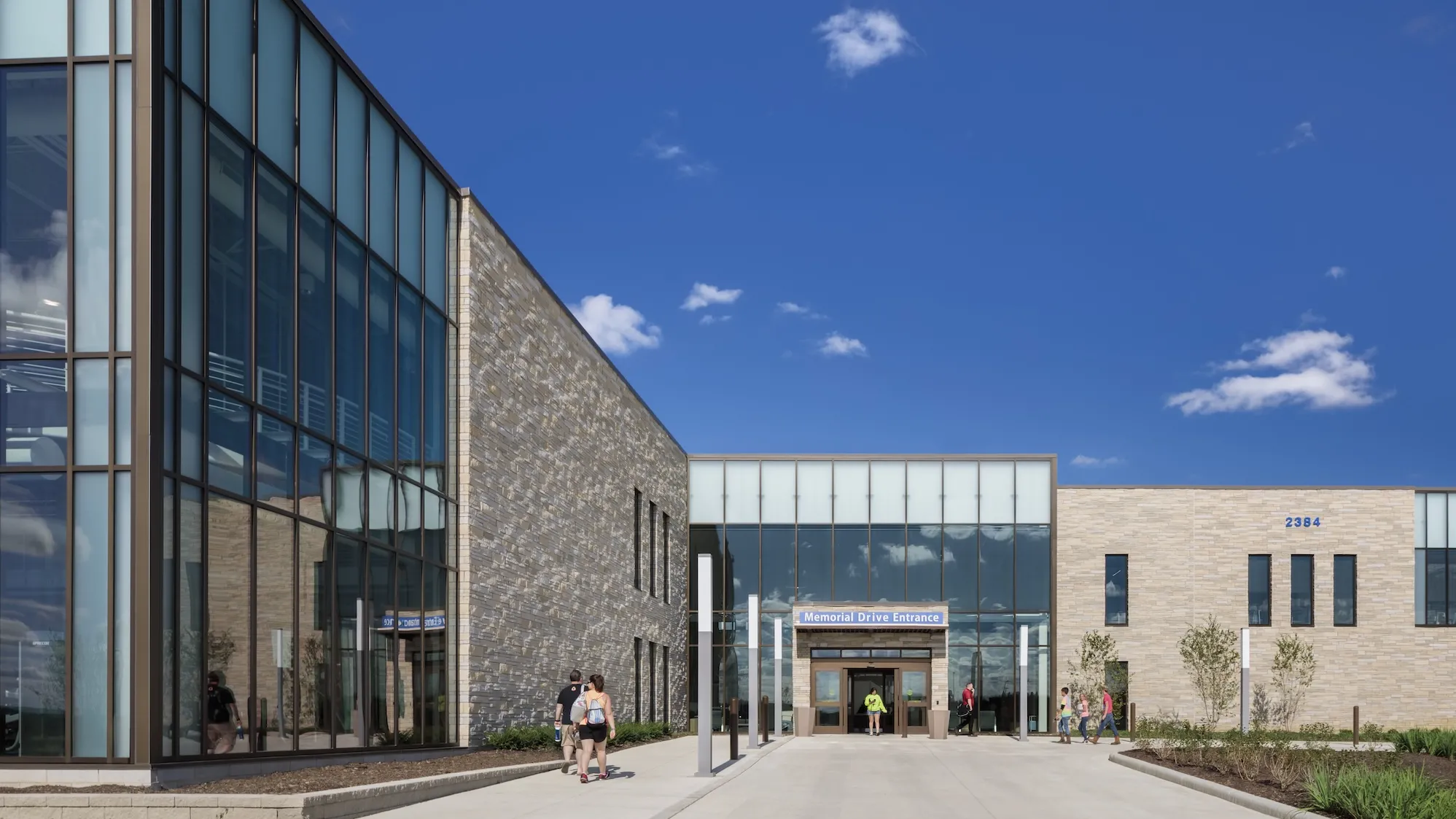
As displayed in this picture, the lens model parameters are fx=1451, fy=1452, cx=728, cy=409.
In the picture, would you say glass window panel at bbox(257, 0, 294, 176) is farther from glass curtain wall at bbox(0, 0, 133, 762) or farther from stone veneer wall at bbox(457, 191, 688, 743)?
stone veneer wall at bbox(457, 191, 688, 743)

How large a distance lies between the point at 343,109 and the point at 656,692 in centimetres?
2657

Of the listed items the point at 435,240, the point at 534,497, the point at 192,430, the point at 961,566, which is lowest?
the point at 961,566

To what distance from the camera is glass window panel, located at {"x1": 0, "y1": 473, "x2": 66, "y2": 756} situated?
14.9 meters

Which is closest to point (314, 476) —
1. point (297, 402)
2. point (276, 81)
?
point (297, 402)

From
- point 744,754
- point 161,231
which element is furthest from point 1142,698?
point 161,231

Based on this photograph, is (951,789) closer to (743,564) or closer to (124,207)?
(124,207)

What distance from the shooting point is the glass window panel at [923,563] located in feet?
156

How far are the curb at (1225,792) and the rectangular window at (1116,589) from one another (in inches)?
783

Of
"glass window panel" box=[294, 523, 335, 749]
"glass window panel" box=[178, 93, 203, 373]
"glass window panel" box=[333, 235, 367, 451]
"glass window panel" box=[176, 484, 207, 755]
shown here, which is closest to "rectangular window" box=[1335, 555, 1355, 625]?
"glass window panel" box=[333, 235, 367, 451]

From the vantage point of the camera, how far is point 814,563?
47969mm

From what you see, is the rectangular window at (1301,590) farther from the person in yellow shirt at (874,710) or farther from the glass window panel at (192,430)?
the glass window panel at (192,430)

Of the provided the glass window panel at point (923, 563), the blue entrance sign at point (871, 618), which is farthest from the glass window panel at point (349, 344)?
the glass window panel at point (923, 563)

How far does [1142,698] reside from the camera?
46.6 meters

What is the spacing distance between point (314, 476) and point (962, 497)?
30964 mm
